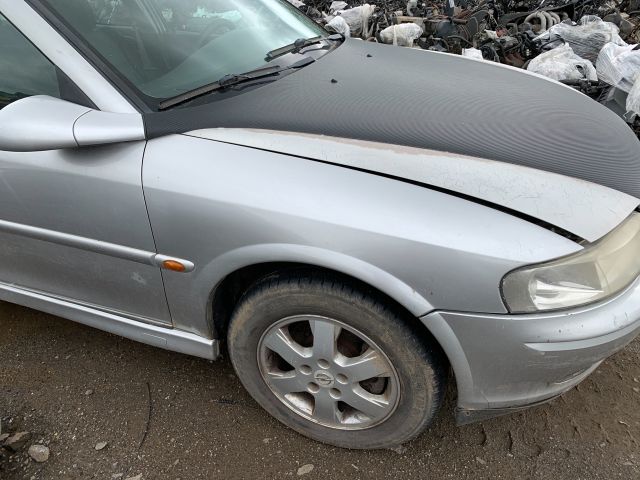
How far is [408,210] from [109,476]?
146cm

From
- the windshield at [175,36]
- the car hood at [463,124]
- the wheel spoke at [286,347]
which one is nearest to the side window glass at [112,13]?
the windshield at [175,36]

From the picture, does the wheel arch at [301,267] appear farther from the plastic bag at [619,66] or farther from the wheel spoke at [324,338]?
the plastic bag at [619,66]

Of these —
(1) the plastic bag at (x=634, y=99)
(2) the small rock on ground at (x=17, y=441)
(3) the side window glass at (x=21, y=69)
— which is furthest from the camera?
(1) the plastic bag at (x=634, y=99)

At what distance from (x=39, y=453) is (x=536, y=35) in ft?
18.7

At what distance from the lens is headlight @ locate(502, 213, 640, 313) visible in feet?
4.21

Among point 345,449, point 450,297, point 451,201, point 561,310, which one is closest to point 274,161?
point 451,201

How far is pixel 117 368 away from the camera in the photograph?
7.22ft

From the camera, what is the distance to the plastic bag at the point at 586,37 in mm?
4609

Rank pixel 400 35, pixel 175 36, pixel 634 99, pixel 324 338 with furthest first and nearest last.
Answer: pixel 400 35 < pixel 634 99 < pixel 175 36 < pixel 324 338

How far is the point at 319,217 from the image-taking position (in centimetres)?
136

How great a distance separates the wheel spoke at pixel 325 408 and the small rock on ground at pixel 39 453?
3.39 feet

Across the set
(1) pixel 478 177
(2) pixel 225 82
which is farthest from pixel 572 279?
(2) pixel 225 82

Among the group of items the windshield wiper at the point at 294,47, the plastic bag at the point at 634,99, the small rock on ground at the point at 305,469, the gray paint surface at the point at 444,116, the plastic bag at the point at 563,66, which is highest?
the windshield wiper at the point at 294,47

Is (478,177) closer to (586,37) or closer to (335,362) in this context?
(335,362)
